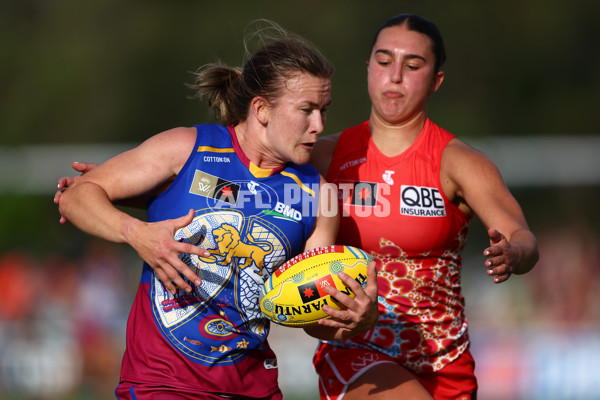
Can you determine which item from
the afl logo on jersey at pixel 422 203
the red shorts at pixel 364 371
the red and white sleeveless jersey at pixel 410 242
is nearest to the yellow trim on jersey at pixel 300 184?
the red and white sleeveless jersey at pixel 410 242

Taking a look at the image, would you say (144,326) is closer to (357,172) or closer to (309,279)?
(309,279)

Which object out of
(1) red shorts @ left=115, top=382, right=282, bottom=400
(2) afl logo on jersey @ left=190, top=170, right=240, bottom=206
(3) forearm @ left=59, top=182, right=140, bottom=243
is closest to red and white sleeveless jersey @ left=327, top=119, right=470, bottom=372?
(2) afl logo on jersey @ left=190, top=170, right=240, bottom=206

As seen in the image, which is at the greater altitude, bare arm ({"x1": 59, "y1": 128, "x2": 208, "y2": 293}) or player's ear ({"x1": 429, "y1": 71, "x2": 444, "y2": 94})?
player's ear ({"x1": 429, "y1": 71, "x2": 444, "y2": 94})

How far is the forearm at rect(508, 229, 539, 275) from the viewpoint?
4.25 m

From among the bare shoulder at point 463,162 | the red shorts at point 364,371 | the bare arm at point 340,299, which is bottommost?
the red shorts at point 364,371

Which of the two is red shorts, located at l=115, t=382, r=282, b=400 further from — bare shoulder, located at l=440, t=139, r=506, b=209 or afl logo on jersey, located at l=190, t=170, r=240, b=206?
bare shoulder, located at l=440, t=139, r=506, b=209

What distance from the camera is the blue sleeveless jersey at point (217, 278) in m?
4.20

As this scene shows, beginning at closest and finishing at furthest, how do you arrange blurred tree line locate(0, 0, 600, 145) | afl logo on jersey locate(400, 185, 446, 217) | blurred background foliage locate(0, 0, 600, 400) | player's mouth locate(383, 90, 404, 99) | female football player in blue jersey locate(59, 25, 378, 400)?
female football player in blue jersey locate(59, 25, 378, 400) → afl logo on jersey locate(400, 185, 446, 217) → player's mouth locate(383, 90, 404, 99) → blurred background foliage locate(0, 0, 600, 400) → blurred tree line locate(0, 0, 600, 145)

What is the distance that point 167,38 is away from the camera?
3519cm

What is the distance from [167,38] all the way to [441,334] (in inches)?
1257

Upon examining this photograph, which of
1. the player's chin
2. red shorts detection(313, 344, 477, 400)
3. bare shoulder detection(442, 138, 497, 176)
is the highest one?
bare shoulder detection(442, 138, 497, 176)

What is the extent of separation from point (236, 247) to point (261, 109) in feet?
2.58

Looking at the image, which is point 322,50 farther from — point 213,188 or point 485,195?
point 213,188

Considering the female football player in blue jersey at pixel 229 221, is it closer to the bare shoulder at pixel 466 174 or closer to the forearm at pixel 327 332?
the forearm at pixel 327 332
